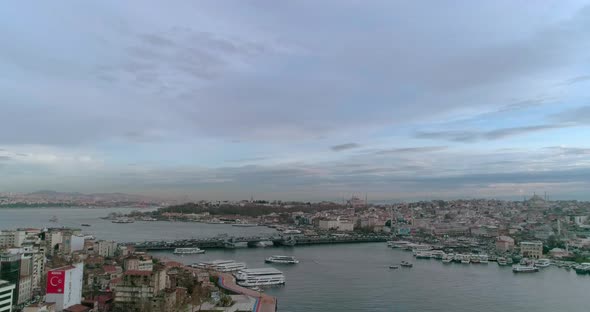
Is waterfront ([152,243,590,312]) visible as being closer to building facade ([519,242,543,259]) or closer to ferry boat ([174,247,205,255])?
ferry boat ([174,247,205,255])

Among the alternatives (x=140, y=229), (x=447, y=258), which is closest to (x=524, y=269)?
(x=447, y=258)

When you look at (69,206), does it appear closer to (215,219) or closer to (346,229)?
(215,219)

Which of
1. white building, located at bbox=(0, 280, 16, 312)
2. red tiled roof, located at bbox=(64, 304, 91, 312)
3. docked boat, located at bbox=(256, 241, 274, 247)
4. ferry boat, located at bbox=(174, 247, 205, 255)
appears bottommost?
docked boat, located at bbox=(256, 241, 274, 247)

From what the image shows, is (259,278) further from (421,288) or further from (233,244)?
(233,244)

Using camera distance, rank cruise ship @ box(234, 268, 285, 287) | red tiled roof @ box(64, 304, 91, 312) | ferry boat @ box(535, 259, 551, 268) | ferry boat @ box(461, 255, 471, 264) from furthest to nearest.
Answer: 1. ferry boat @ box(461, 255, 471, 264)
2. ferry boat @ box(535, 259, 551, 268)
3. cruise ship @ box(234, 268, 285, 287)
4. red tiled roof @ box(64, 304, 91, 312)

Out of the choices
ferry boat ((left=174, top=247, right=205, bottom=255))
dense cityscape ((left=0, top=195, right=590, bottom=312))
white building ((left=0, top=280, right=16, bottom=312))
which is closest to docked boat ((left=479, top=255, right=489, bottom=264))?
dense cityscape ((left=0, top=195, right=590, bottom=312))
